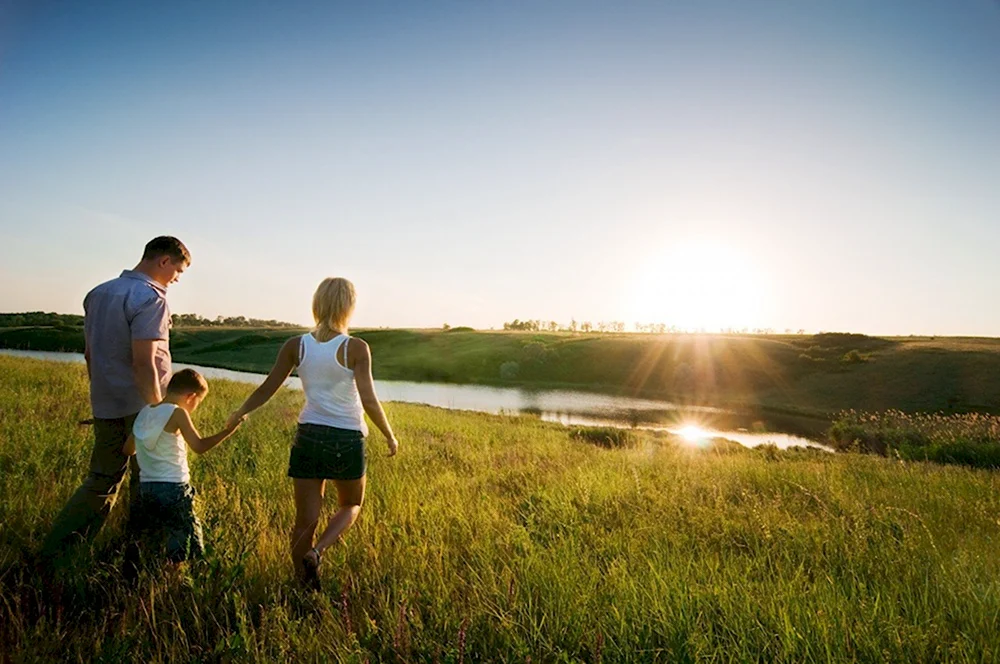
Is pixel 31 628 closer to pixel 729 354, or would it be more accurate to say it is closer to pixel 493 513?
pixel 493 513

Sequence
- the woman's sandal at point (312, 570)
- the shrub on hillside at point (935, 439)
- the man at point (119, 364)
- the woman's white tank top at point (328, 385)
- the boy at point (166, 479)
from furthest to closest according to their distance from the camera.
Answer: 1. the shrub on hillside at point (935, 439)
2. the man at point (119, 364)
3. the woman's white tank top at point (328, 385)
4. the boy at point (166, 479)
5. the woman's sandal at point (312, 570)

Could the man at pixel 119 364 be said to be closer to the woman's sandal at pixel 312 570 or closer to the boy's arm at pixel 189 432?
the boy's arm at pixel 189 432

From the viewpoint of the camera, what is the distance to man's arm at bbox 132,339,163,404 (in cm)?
387

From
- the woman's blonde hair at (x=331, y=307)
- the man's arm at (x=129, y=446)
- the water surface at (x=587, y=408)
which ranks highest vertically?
the woman's blonde hair at (x=331, y=307)

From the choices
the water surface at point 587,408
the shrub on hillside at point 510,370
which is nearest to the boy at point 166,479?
the water surface at point 587,408

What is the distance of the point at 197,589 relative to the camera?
3.11 meters

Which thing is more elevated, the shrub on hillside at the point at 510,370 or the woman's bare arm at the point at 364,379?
the woman's bare arm at the point at 364,379

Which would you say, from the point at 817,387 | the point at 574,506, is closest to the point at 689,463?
the point at 574,506

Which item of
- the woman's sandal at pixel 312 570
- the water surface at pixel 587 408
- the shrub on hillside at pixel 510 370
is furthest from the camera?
the shrub on hillside at pixel 510 370

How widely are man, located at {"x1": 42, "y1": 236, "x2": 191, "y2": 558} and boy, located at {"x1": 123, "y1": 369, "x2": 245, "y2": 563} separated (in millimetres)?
269

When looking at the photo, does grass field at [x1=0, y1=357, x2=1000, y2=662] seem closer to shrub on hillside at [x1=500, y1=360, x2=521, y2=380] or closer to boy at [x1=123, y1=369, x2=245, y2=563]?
boy at [x1=123, y1=369, x2=245, y2=563]

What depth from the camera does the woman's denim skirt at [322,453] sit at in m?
3.81

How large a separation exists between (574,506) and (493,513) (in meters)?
1.07

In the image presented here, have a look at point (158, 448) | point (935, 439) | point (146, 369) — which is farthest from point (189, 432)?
point (935, 439)
